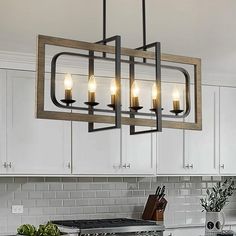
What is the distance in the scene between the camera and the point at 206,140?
22.3 feet

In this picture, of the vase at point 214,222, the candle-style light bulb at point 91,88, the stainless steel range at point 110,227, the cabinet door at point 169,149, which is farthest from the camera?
the cabinet door at point 169,149

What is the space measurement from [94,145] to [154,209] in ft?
3.49

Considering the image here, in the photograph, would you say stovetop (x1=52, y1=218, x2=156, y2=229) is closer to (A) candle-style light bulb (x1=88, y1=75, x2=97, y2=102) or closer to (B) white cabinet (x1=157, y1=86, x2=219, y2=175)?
(B) white cabinet (x1=157, y1=86, x2=219, y2=175)

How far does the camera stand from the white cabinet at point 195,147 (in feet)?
21.4

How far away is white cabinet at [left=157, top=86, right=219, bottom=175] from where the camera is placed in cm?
653

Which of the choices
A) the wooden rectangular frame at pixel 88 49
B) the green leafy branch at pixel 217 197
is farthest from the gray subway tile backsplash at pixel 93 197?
the wooden rectangular frame at pixel 88 49

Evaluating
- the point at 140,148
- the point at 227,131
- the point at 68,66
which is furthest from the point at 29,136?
the point at 227,131

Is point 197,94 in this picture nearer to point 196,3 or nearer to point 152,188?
point 196,3

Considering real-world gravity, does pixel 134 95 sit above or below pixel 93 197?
above

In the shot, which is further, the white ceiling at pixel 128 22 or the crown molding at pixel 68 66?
the crown molding at pixel 68 66

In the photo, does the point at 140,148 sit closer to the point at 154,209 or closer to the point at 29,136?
the point at 154,209

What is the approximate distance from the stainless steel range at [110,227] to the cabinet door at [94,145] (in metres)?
0.54

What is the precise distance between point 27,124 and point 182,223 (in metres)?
2.46

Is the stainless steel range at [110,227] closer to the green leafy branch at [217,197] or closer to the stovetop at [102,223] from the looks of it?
the stovetop at [102,223]
